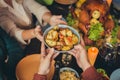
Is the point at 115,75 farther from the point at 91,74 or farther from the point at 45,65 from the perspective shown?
the point at 45,65

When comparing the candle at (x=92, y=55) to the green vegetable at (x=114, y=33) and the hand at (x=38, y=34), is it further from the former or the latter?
the hand at (x=38, y=34)

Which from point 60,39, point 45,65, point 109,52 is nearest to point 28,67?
point 45,65

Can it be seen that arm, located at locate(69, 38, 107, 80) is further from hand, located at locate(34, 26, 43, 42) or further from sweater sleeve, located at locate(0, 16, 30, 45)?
sweater sleeve, located at locate(0, 16, 30, 45)

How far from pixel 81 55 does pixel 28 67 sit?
0.97 feet

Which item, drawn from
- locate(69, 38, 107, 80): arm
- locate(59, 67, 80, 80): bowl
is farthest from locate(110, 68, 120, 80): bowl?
locate(59, 67, 80, 80): bowl

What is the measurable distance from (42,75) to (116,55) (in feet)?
1.50

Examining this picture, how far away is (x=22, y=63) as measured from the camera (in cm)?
164

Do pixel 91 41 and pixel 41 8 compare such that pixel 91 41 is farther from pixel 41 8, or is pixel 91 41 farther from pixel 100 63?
pixel 41 8

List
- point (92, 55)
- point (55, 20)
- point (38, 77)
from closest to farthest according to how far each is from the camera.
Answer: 1. point (38, 77)
2. point (92, 55)
3. point (55, 20)

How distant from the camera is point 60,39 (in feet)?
5.19

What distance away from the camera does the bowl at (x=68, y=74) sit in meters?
1.59

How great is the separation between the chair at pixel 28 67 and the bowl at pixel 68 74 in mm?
58

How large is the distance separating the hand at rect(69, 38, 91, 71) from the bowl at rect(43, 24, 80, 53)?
38 mm

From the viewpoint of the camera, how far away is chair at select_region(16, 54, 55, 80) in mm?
1621
